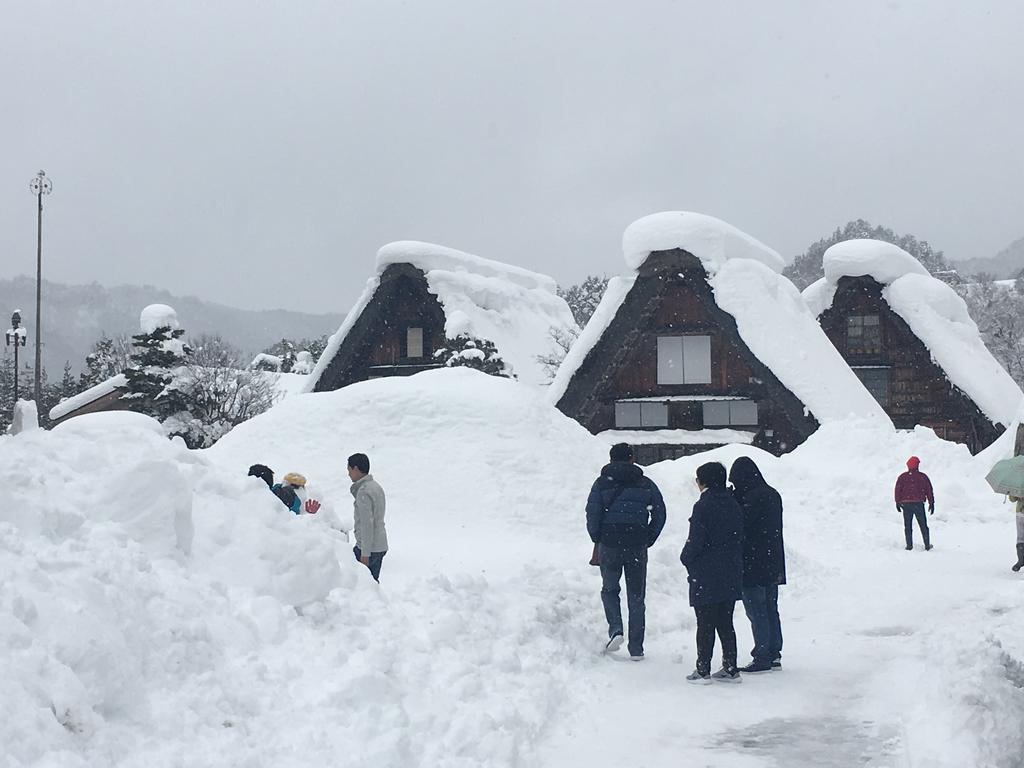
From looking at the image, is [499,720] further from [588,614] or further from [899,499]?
[899,499]

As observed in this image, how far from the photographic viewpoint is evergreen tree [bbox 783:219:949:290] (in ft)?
220

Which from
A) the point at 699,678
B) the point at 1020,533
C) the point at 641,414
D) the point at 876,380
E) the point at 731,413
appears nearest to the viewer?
the point at 699,678

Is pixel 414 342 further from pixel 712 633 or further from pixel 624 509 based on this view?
pixel 712 633

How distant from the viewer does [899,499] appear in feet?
46.4

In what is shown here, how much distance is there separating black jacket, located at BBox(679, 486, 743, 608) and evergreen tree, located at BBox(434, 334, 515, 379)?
19.7 metres

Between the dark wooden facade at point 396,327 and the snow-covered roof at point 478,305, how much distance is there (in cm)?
28

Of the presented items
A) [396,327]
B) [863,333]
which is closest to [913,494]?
[863,333]

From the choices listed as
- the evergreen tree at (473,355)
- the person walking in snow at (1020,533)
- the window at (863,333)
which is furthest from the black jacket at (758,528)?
the window at (863,333)

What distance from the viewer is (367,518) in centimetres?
813

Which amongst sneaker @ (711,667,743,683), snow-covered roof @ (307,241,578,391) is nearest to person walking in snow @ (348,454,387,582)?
sneaker @ (711,667,743,683)

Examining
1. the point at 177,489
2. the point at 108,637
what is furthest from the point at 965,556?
the point at 108,637

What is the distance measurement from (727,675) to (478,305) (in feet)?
85.0

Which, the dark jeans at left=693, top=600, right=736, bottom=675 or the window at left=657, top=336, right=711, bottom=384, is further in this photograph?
the window at left=657, top=336, right=711, bottom=384

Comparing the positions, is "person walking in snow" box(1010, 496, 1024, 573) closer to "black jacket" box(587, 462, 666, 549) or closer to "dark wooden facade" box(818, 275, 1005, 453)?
"black jacket" box(587, 462, 666, 549)
